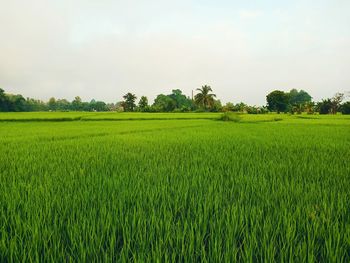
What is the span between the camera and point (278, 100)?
149 feet

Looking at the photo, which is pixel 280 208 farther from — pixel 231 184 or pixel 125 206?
pixel 125 206

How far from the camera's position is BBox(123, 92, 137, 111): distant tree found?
50397 mm

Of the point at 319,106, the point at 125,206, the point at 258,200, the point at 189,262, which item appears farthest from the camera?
the point at 319,106

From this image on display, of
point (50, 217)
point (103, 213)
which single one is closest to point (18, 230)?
point (50, 217)

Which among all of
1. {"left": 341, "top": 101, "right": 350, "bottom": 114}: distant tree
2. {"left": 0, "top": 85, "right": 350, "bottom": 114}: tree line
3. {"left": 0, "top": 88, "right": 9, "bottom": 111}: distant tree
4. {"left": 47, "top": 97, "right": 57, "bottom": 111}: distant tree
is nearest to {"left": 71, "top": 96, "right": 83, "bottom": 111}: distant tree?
{"left": 47, "top": 97, "right": 57, "bottom": 111}: distant tree

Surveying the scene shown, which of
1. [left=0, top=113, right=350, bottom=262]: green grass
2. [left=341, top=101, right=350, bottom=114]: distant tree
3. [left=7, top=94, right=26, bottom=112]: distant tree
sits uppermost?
[left=7, top=94, right=26, bottom=112]: distant tree

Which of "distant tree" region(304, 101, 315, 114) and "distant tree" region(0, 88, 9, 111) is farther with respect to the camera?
"distant tree" region(304, 101, 315, 114)

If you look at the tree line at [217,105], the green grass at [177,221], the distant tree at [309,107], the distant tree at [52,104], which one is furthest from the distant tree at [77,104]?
the green grass at [177,221]

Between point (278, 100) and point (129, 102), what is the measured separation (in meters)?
29.7

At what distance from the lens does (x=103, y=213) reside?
1.54 meters

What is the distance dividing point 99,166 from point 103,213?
5.91ft

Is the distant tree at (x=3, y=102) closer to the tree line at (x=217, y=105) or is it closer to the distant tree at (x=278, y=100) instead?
the tree line at (x=217, y=105)

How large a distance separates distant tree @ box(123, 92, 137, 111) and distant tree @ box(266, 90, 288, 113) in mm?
27487

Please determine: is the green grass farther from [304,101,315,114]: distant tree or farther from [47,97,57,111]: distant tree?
[47,97,57,111]: distant tree
